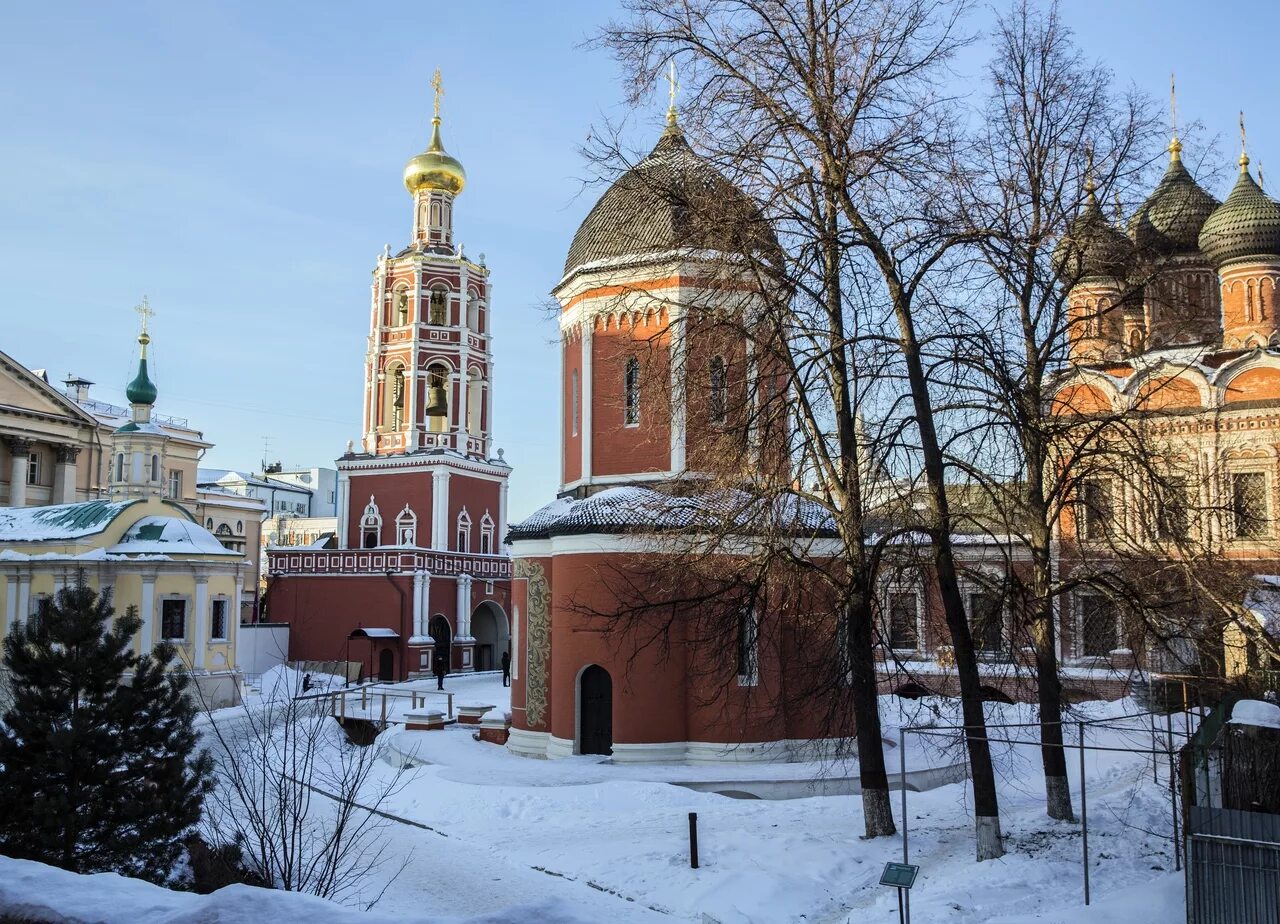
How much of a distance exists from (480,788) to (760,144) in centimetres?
1057

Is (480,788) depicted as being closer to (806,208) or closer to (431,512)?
(806,208)

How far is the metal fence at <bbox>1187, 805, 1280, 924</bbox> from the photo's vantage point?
8141 millimetres

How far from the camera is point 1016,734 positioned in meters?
20.9

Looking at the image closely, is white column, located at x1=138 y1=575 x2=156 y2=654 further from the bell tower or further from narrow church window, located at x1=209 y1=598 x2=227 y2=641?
the bell tower

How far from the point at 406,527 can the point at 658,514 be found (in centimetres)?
2991

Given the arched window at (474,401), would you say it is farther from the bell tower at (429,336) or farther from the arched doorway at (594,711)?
the arched doorway at (594,711)

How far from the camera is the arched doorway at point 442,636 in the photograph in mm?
42156

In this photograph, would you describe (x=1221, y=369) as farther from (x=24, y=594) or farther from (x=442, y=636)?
(x=24, y=594)

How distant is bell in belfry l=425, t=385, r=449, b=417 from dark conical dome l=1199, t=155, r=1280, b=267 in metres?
27.2

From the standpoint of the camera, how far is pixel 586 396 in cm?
2345

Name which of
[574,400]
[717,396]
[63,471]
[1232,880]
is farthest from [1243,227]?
[63,471]

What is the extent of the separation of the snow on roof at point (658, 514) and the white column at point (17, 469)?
3033 cm

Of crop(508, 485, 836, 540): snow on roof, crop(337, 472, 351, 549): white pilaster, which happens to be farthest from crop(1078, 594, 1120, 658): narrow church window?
crop(337, 472, 351, 549): white pilaster

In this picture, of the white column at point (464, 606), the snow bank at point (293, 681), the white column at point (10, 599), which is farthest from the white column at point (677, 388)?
the white column at point (464, 606)
